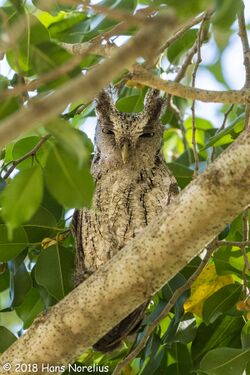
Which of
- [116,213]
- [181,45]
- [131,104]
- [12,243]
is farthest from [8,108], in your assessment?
[181,45]

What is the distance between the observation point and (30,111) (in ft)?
3.16

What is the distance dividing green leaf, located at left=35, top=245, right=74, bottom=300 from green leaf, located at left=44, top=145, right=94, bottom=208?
878 mm

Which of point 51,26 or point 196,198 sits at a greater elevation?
point 51,26

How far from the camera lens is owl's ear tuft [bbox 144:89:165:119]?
299 cm

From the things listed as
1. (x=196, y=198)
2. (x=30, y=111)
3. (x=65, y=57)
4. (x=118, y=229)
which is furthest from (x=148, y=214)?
(x=30, y=111)

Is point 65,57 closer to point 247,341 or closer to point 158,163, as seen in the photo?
point 247,341

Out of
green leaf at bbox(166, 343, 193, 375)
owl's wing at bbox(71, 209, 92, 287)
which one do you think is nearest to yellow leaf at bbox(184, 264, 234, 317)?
green leaf at bbox(166, 343, 193, 375)

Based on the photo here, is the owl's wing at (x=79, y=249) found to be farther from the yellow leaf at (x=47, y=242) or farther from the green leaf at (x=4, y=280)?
the green leaf at (x=4, y=280)

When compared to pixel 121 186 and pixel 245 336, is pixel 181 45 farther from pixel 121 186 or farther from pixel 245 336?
pixel 245 336

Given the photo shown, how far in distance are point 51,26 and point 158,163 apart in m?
0.73

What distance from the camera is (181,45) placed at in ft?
10.2

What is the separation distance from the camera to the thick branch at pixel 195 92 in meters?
1.83

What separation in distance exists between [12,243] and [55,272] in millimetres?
182

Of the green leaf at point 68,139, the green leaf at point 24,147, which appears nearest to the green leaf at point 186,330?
the green leaf at point 24,147
